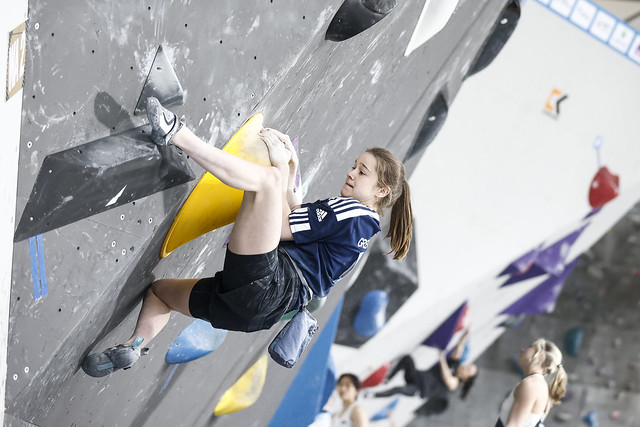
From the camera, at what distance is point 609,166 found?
4566 millimetres

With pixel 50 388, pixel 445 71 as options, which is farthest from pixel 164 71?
pixel 445 71

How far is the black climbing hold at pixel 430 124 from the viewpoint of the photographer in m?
3.46

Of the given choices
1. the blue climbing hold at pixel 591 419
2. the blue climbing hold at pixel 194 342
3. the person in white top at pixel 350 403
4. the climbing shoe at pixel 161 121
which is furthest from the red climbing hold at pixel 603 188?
the climbing shoe at pixel 161 121

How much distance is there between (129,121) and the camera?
64.4 inches

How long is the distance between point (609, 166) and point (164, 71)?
3602mm

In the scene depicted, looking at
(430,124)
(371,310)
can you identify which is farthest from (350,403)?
(430,124)

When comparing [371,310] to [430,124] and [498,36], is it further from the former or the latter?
[498,36]

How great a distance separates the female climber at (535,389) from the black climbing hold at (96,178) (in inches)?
68.0

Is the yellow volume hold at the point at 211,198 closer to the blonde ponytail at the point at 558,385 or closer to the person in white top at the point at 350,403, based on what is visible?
the blonde ponytail at the point at 558,385

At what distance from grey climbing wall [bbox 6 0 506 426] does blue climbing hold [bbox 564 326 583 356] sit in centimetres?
417

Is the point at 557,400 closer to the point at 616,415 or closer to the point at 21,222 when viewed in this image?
the point at 21,222

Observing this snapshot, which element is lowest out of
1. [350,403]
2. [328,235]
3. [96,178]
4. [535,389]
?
[350,403]

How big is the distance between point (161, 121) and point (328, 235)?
54 centimetres

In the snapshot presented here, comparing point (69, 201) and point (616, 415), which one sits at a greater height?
point (69, 201)
